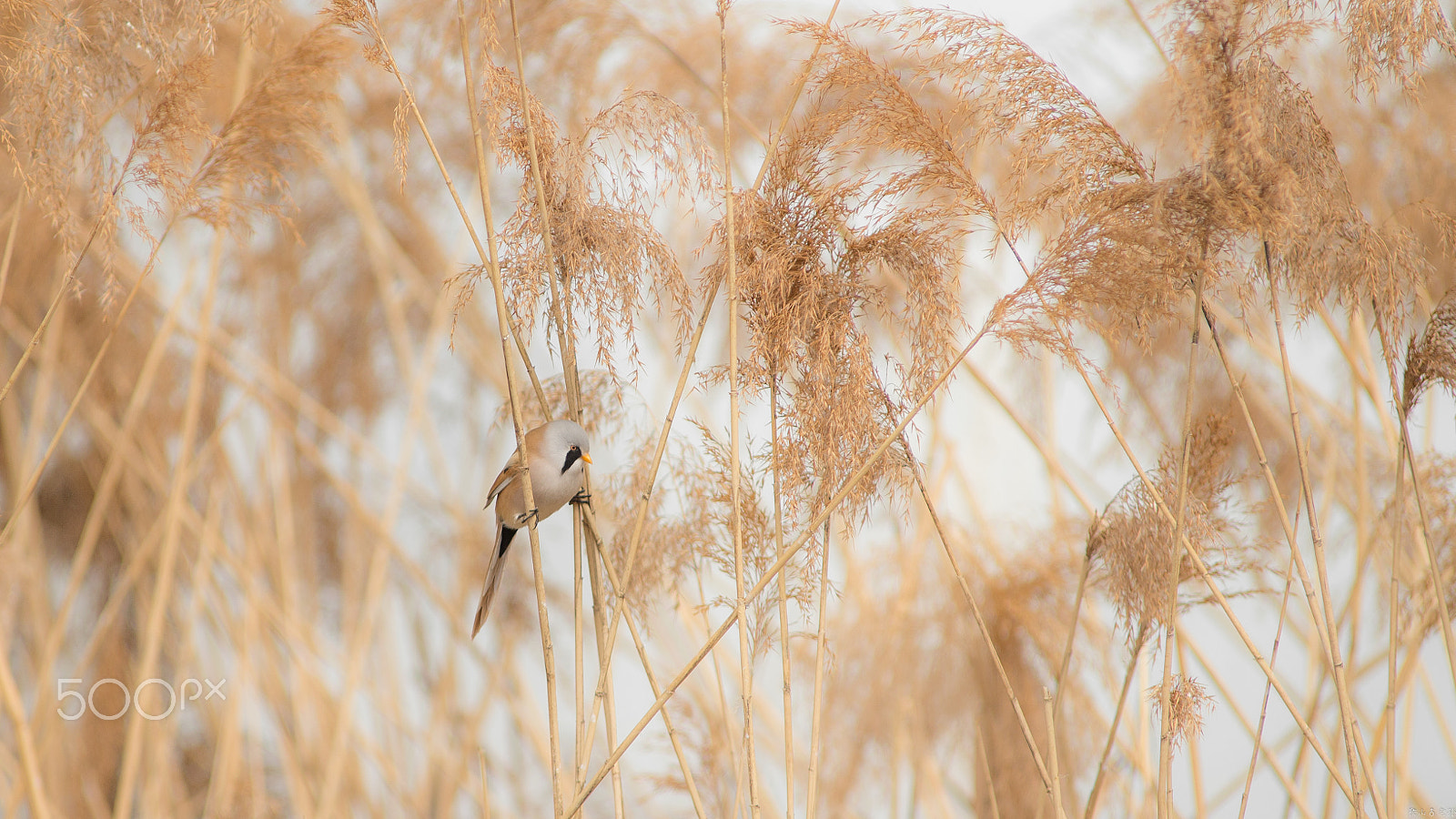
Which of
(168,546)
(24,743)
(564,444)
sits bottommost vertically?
(24,743)

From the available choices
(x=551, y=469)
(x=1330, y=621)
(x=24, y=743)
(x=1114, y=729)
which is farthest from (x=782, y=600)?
(x=24, y=743)

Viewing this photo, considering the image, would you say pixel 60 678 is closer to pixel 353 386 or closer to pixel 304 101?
pixel 353 386

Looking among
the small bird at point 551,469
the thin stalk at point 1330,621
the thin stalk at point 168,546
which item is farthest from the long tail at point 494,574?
the thin stalk at point 1330,621

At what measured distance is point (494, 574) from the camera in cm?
133

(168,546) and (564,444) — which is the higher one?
(564,444)

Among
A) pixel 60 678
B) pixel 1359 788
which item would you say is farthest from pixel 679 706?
pixel 60 678

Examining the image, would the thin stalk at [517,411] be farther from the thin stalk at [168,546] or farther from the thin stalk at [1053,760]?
the thin stalk at [168,546]

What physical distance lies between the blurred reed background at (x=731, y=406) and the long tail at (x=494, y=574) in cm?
16

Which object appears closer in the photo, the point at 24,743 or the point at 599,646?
the point at 599,646

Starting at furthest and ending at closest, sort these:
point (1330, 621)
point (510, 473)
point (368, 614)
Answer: point (368, 614)
point (510, 473)
point (1330, 621)

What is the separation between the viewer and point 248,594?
1.98 meters

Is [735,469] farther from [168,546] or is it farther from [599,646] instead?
[168,546]

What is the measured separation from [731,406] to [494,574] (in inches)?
16.9

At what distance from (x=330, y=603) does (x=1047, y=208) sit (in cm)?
225
